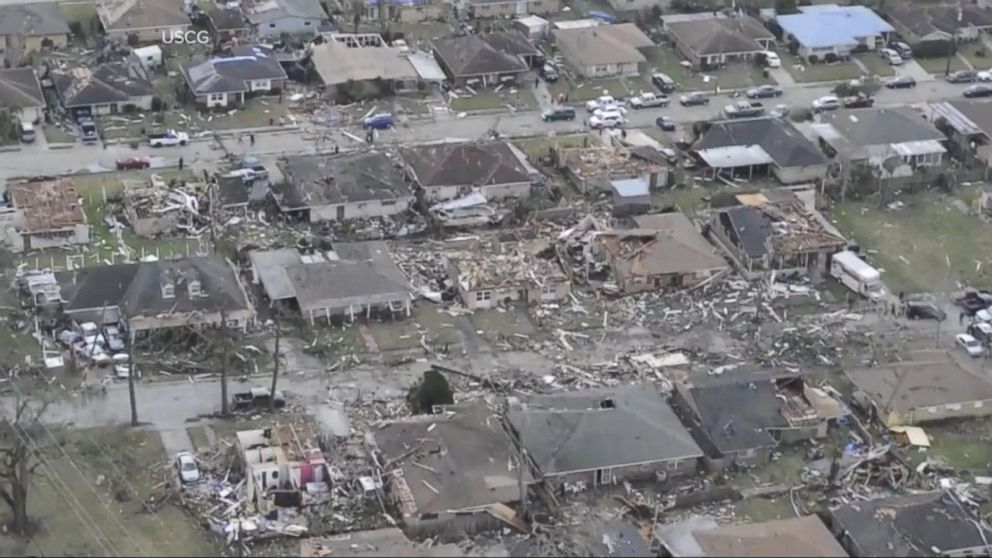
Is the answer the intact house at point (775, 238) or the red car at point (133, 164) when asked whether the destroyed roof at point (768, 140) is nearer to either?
the intact house at point (775, 238)

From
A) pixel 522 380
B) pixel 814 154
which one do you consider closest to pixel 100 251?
pixel 522 380

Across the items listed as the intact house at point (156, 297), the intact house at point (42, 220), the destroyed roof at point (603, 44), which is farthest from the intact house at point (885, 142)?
the intact house at point (42, 220)

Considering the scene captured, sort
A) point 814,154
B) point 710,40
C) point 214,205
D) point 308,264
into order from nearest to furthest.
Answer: point 308,264 < point 214,205 < point 814,154 < point 710,40

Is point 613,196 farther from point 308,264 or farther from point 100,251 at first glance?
point 100,251

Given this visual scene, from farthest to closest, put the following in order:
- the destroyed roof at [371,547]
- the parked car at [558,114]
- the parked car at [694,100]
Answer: the parked car at [694,100] → the parked car at [558,114] → the destroyed roof at [371,547]

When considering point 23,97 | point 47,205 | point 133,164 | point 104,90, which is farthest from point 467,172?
point 23,97

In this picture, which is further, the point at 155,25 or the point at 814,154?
the point at 155,25
